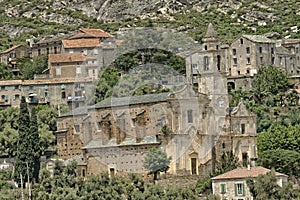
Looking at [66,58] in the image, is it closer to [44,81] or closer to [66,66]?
[66,66]

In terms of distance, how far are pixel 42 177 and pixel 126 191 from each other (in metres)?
8.12

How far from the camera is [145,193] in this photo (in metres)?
68.1

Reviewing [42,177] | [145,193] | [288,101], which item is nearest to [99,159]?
[42,177]

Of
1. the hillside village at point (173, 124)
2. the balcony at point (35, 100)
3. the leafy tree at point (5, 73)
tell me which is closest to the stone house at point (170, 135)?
the hillside village at point (173, 124)

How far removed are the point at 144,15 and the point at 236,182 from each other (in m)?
69.0

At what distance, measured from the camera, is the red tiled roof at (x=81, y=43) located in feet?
355

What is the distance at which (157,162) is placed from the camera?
76.0 m

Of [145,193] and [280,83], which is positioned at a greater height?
[280,83]

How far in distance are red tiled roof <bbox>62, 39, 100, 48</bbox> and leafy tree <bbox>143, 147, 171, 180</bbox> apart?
32.5 metres

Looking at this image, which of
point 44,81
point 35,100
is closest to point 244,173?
point 35,100

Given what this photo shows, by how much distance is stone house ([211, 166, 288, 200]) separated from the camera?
6894cm

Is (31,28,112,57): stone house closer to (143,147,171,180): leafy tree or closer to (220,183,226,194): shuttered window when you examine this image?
(143,147,171,180): leafy tree

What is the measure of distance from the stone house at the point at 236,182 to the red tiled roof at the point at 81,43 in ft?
129

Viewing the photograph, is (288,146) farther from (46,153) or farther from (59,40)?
(59,40)
